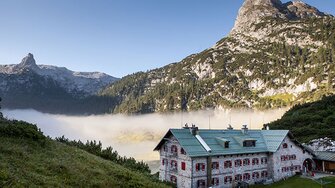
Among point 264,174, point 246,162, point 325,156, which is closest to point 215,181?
point 246,162

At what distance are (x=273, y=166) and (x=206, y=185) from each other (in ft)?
59.7

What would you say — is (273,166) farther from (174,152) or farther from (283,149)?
(174,152)

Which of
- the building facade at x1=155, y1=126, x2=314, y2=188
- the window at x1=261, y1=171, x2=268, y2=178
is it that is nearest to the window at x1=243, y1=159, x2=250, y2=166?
the building facade at x1=155, y1=126, x2=314, y2=188

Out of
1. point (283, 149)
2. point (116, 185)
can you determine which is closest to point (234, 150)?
point (283, 149)

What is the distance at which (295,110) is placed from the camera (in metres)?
172

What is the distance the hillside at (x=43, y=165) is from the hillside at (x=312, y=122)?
309ft

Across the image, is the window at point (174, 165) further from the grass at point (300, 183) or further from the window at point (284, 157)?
the window at point (284, 157)

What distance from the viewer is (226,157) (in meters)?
64.3

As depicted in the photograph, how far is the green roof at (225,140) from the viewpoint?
202ft

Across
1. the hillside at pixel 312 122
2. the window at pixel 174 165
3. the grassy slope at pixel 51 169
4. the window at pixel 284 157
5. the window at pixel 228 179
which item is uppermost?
the hillside at pixel 312 122

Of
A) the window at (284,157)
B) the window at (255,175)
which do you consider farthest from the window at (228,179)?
the window at (284,157)

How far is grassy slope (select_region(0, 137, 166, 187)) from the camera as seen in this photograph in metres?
26.8

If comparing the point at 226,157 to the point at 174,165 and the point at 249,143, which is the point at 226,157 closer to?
the point at 249,143

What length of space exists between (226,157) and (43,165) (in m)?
41.1
